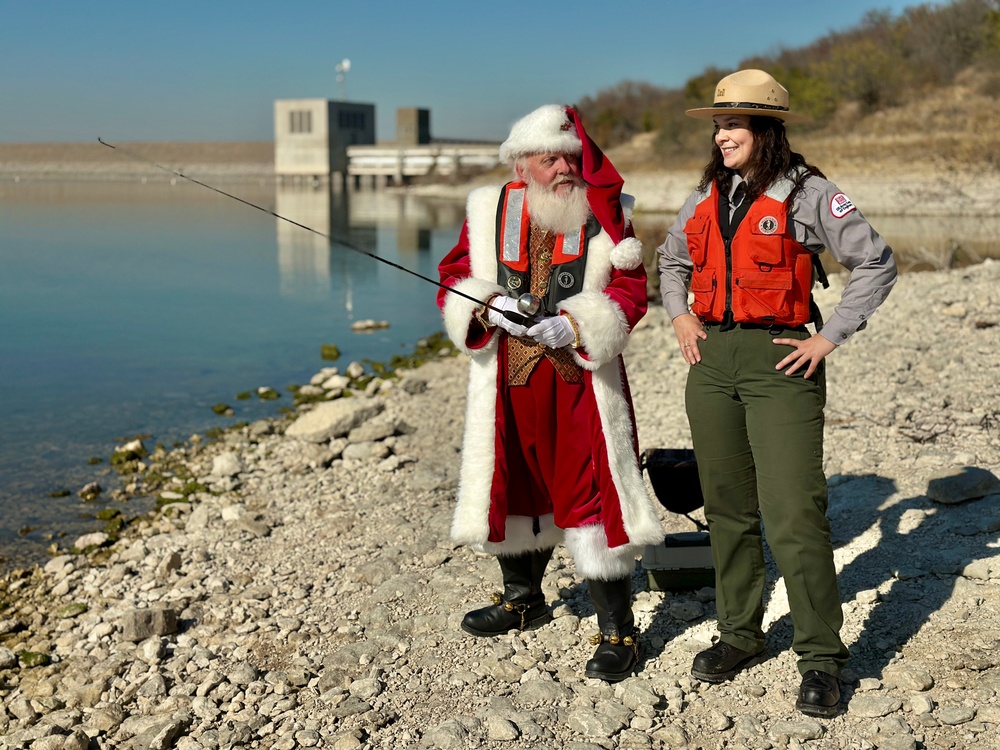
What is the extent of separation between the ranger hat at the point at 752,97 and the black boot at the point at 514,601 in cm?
186

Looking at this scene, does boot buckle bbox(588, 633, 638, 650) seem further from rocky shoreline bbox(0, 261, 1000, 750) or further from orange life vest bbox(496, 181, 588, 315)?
orange life vest bbox(496, 181, 588, 315)

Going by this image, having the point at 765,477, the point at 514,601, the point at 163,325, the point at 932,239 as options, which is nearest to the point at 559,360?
the point at 765,477

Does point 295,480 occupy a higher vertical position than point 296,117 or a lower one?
lower

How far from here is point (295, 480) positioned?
7129 mm

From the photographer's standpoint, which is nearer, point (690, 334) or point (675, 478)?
point (690, 334)

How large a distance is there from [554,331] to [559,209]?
46 cm

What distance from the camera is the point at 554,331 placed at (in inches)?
141

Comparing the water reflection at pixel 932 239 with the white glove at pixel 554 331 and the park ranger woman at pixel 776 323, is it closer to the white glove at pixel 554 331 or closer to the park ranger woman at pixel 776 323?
the park ranger woman at pixel 776 323

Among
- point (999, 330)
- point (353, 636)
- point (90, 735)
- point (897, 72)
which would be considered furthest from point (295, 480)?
point (897, 72)

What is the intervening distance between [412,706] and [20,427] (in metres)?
7.14

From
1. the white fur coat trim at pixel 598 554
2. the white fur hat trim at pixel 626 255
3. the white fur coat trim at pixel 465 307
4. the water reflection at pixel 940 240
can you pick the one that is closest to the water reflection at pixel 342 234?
the white fur coat trim at pixel 465 307

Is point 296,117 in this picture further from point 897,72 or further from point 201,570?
point 201,570

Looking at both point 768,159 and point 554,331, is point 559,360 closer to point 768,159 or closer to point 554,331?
point 554,331

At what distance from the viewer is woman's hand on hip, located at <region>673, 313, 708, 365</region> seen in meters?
3.55
